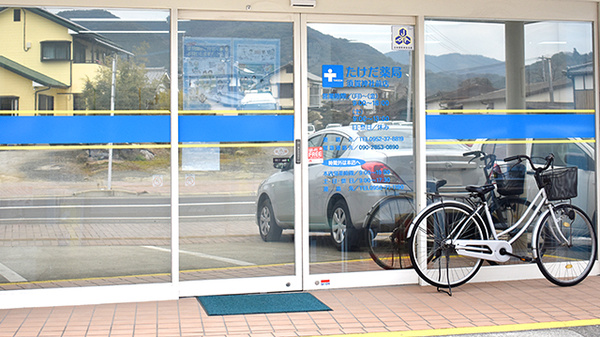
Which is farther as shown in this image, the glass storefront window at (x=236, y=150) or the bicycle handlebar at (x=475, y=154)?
the bicycle handlebar at (x=475, y=154)

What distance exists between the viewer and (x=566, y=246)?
21.8 ft

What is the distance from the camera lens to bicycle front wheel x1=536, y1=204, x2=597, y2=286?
626 cm

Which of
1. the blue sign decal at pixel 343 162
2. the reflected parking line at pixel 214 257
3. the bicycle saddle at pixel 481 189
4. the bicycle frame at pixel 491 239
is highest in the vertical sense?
the blue sign decal at pixel 343 162

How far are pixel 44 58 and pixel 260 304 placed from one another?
2.96 metres

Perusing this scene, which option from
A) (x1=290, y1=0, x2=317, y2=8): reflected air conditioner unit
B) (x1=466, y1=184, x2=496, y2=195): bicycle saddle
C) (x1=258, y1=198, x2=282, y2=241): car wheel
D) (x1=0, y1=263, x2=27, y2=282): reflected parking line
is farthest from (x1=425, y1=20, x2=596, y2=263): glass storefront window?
(x1=0, y1=263, x2=27, y2=282): reflected parking line

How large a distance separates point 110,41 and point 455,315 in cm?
390

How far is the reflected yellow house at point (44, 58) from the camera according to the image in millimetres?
5699

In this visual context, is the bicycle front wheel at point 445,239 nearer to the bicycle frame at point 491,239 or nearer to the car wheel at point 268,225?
the bicycle frame at point 491,239

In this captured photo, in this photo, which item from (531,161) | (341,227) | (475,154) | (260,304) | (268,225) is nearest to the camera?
(260,304)

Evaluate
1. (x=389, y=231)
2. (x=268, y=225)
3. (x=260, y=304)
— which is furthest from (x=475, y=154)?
(x=260, y=304)

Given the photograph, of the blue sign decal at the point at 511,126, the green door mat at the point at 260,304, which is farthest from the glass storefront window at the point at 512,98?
the green door mat at the point at 260,304

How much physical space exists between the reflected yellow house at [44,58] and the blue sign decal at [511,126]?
315 centimetres

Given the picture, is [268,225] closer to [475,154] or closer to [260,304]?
[260,304]

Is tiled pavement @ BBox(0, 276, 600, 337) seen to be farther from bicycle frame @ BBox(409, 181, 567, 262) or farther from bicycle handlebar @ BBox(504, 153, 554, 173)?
bicycle handlebar @ BBox(504, 153, 554, 173)
